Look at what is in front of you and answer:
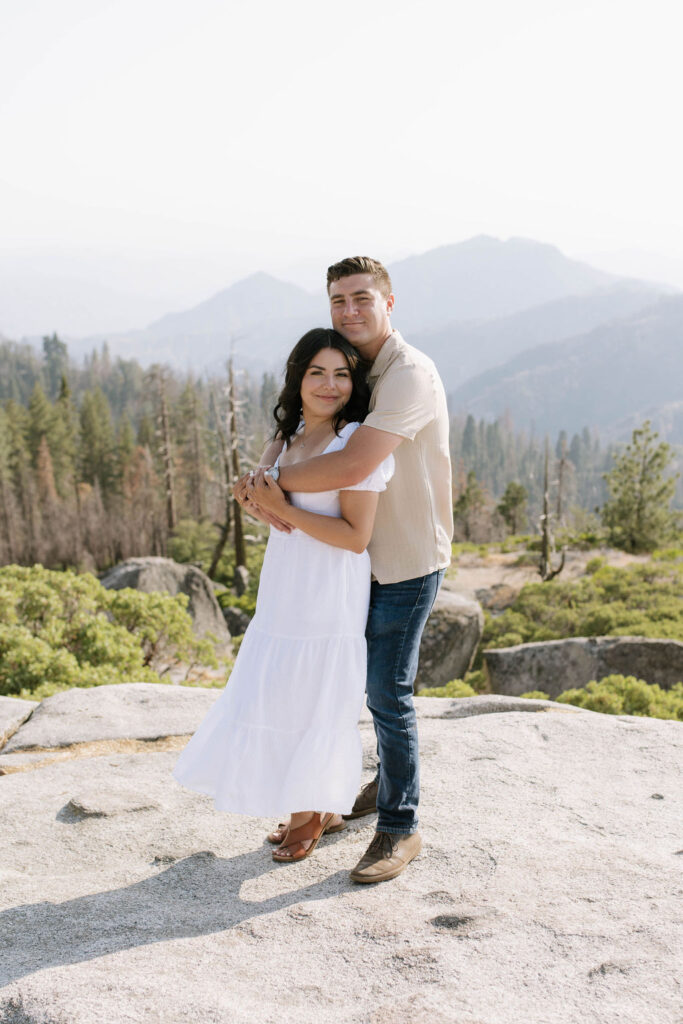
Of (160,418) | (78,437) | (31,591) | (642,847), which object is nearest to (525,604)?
(31,591)

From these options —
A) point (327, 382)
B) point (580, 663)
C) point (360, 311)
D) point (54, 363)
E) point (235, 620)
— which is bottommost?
point (235, 620)

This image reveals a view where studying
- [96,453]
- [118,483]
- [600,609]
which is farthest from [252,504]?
[96,453]

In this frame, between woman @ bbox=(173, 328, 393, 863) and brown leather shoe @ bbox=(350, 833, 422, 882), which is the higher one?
woman @ bbox=(173, 328, 393, 863)

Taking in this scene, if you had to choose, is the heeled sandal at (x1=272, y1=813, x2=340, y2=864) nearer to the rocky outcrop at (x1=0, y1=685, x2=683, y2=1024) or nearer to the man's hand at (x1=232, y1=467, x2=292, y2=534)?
the rocky outcrop at (x1=0, y1=685, x2=683, y2=1024)

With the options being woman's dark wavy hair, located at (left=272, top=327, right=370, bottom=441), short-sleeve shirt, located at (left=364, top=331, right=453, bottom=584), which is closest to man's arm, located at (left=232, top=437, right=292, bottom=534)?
woman's dark wavy hair, located at (left=272, top=327, right=370, bottom=441)

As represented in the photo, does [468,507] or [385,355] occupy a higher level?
[385,355]

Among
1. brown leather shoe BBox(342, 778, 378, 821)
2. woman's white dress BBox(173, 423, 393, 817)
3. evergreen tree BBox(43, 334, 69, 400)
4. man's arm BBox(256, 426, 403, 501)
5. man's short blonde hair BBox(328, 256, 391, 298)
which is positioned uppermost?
evergreen tree BBox(43, 334, 69, 400)

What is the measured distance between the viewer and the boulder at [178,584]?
15695 mm

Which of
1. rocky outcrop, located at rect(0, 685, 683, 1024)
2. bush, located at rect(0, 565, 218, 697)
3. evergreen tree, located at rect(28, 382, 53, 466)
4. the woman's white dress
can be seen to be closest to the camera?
rocky outcrop, located at rect(0, 685, 683, 1024)

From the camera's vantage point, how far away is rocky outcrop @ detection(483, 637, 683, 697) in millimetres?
8578

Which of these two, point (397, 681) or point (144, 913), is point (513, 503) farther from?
point (144, 913)

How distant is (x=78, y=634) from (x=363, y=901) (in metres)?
5.60

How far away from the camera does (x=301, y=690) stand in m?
3.27

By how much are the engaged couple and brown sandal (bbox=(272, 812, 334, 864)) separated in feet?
0.92
